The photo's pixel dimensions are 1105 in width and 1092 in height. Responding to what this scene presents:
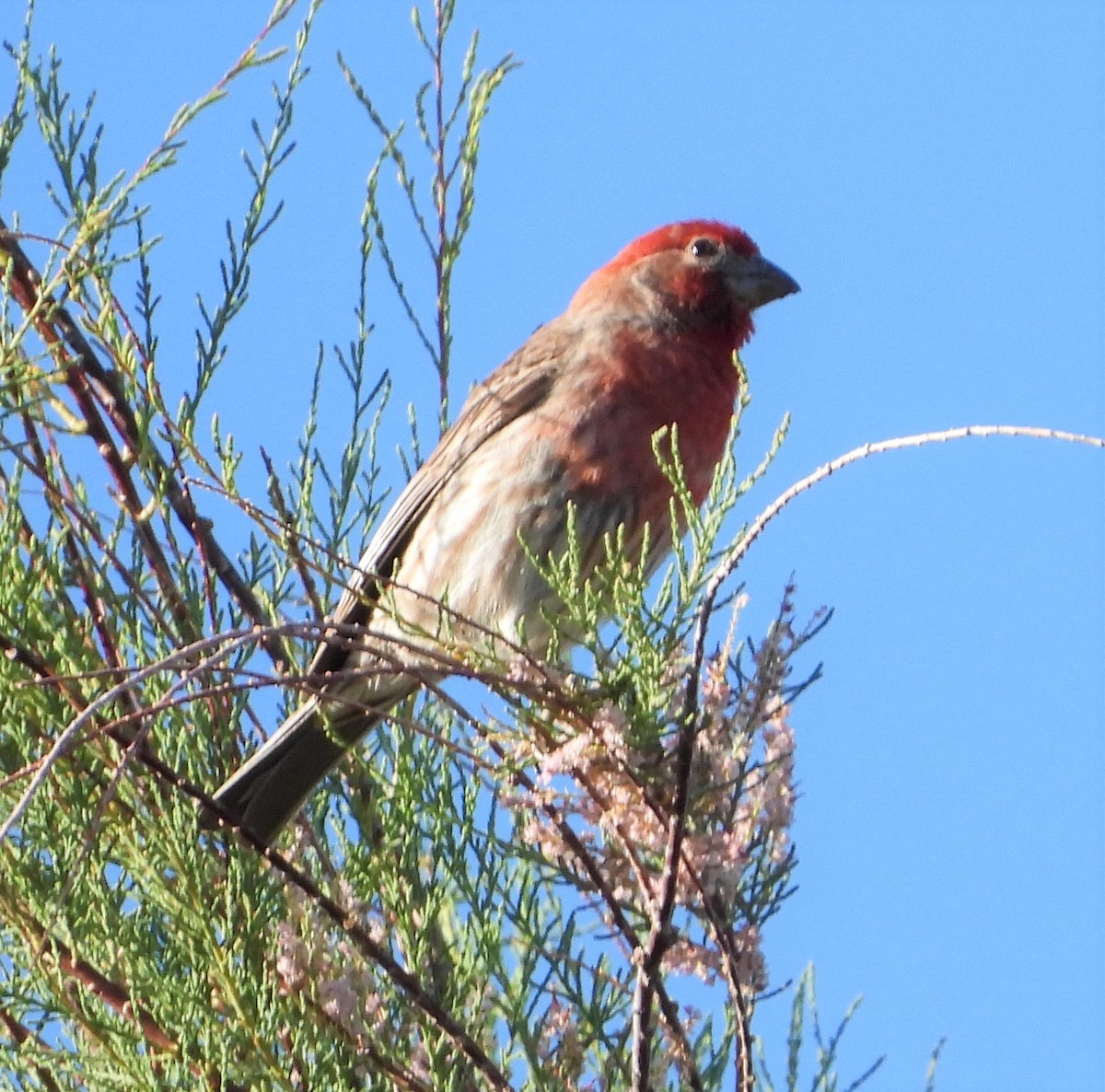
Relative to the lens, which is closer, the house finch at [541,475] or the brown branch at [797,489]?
the brown branch at [797,489]

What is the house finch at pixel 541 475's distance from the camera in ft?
15.1

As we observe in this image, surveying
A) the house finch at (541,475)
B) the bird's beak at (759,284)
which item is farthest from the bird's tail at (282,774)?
the bird's beak at (759,284)

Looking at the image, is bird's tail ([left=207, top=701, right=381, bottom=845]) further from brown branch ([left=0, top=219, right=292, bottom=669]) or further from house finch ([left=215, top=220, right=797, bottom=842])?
brown branch ([left=0, top=219, right=292, bottom=669])

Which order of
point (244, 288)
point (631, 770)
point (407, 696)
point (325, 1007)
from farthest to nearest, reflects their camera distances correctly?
point (407, 696)
point (244, 288)
point (325, 1007)
point (631, 770)

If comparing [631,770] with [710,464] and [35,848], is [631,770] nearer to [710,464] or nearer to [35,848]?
[35,848]

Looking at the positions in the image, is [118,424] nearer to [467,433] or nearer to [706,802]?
[467,433]

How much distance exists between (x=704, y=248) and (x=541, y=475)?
1.27 m

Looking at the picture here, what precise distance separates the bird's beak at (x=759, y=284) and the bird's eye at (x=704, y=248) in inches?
3.9

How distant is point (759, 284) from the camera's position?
18.1 feet

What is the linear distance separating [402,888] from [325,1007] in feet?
1.25

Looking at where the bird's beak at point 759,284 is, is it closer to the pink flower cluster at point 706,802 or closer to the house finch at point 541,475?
the house finch at point 541,475

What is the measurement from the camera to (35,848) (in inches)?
139

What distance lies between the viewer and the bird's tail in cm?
397

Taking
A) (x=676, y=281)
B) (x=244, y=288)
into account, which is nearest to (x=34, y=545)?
(x=244, y=288)
